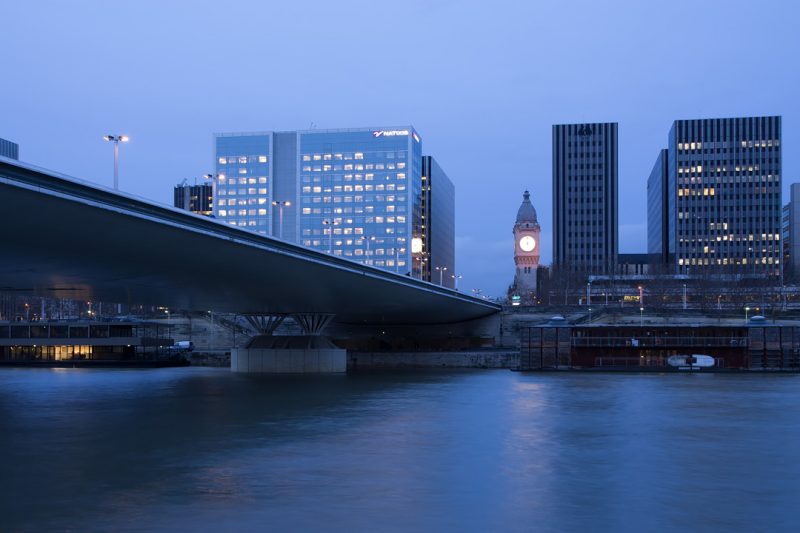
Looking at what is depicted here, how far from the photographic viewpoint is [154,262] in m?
57.2

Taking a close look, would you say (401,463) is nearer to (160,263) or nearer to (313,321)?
(160,263)

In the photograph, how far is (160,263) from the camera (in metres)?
57.9

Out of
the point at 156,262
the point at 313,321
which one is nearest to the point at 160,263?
the point at 156,262

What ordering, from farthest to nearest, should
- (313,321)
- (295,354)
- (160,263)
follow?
(313,321) < (295,354) < (160,263)

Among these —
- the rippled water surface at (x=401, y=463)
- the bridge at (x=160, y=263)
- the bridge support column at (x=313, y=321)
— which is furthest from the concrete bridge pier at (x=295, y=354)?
the rippled water surface at (x=401, y=463)

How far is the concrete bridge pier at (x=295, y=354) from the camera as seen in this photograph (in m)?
101

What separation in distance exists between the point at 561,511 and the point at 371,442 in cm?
1482

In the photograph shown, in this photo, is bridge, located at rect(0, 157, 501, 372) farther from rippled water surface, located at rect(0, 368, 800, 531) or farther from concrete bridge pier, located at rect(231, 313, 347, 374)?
rippled water surface, located at rect(0, 368, 800, 531)

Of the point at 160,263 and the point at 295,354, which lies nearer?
the point at 160,263

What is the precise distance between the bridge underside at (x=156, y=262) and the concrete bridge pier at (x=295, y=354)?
10.2 feet

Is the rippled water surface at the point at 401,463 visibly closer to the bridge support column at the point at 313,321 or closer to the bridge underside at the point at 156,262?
the bridge underside at the point at 156,262

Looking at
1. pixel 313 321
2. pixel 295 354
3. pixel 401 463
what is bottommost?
pixel 295 354

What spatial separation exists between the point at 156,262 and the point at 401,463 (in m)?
31.2

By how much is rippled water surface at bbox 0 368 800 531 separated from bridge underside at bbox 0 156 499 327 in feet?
30.3
